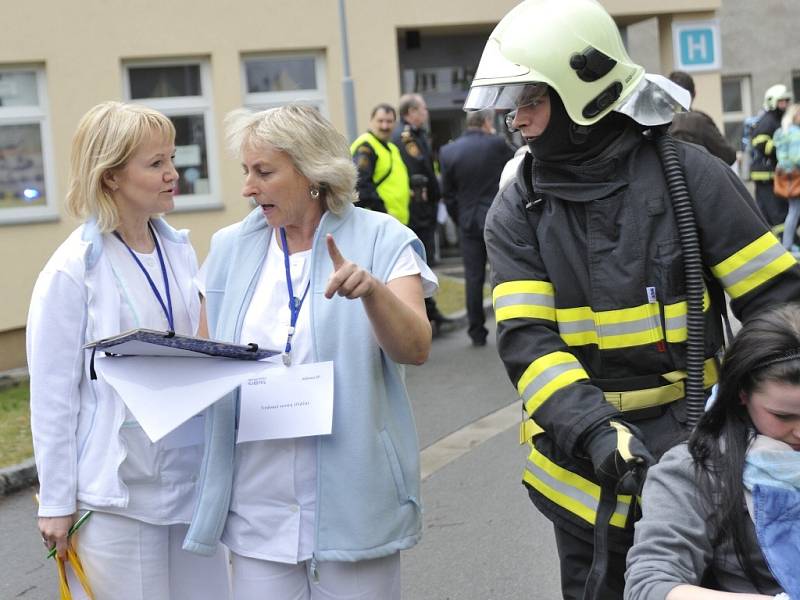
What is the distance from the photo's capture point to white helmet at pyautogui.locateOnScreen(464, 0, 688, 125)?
8.87 feet

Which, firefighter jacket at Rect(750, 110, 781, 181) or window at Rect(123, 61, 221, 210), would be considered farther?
firefighter jacket at Rect(750, 110, 781, 181)

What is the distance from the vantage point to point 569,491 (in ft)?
9.11

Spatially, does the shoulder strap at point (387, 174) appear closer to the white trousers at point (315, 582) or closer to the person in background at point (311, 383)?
the person in background at point (311, 383)

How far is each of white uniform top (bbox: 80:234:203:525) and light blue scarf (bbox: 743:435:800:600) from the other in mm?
1510

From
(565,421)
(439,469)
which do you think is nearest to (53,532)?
(565,421)

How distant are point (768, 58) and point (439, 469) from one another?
19908mm

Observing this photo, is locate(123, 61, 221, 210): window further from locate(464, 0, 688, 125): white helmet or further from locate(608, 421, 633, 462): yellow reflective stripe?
locate(608, 421, 633, 462): yellow reflective stripe

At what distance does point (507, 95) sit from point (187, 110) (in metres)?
11.0

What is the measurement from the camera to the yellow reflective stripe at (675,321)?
2.67 meters

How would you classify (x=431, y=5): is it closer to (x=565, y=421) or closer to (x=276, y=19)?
→ (x=276, y=19)

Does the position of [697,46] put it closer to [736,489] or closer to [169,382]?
[169,382]

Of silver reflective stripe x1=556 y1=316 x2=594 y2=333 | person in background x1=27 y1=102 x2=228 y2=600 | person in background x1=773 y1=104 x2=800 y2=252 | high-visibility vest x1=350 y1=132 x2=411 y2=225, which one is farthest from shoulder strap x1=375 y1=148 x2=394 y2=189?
silver reflective stripe x1=556 y1=316 x2=594 y2=333

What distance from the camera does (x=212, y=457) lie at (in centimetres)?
298

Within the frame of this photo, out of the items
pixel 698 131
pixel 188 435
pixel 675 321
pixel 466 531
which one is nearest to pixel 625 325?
pixel 675 321
